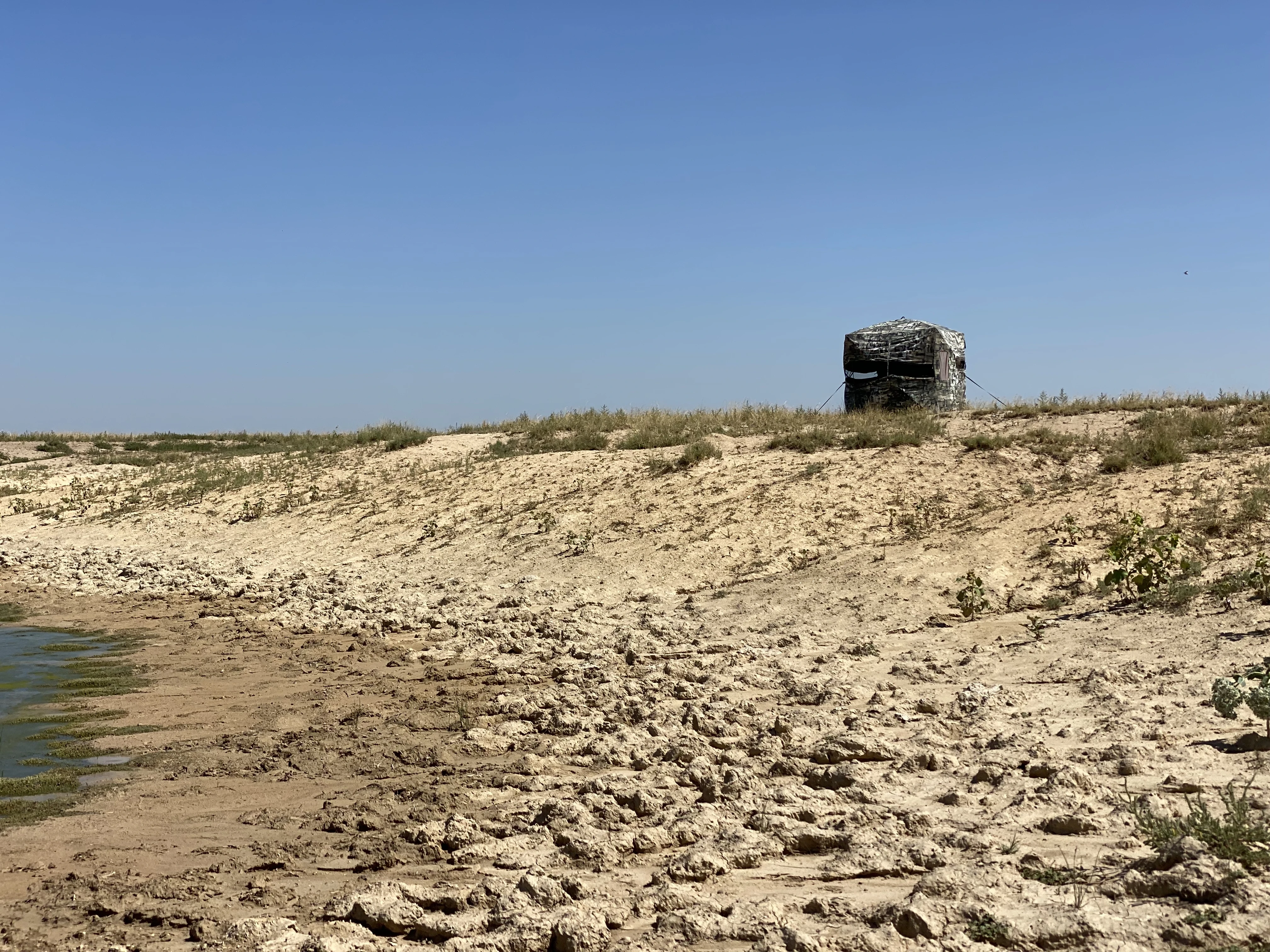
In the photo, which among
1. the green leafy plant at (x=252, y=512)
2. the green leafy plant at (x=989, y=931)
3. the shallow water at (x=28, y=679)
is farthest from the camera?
the green leafy plant at (x=252, y=512)

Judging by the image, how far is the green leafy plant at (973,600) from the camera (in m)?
9.07

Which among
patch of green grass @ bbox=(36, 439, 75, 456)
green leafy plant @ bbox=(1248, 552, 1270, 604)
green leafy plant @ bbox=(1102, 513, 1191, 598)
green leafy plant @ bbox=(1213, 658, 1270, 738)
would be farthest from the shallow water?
patch of green grass @ bbox=(36, 439, 75, 456)

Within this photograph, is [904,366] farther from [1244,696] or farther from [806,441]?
[1244,696]

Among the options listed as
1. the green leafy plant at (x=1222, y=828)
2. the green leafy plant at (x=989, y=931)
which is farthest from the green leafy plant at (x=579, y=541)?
the green leafy plant at (x=989, y=931)

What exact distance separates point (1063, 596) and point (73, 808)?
24.8 feet

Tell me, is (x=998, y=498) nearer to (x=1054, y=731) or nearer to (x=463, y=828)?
(x=1054, y=731)

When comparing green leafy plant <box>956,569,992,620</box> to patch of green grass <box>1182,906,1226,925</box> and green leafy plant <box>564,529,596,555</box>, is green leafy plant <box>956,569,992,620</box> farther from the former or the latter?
patch of green grass <box>1182,906,1226,925</box>

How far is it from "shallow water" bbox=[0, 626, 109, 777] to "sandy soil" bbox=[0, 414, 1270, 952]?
602mm

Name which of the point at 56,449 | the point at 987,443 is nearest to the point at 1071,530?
the point at 987,443

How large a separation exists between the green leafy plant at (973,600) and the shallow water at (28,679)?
6803 millimetres

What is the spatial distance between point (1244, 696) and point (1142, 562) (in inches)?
141

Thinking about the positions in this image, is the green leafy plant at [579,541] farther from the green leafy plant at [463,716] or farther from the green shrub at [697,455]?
the green leafy plant at [463,716]

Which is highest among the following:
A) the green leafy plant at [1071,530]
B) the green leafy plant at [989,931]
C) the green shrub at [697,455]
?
the green shrub at [697,455]

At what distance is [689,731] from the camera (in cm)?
662
